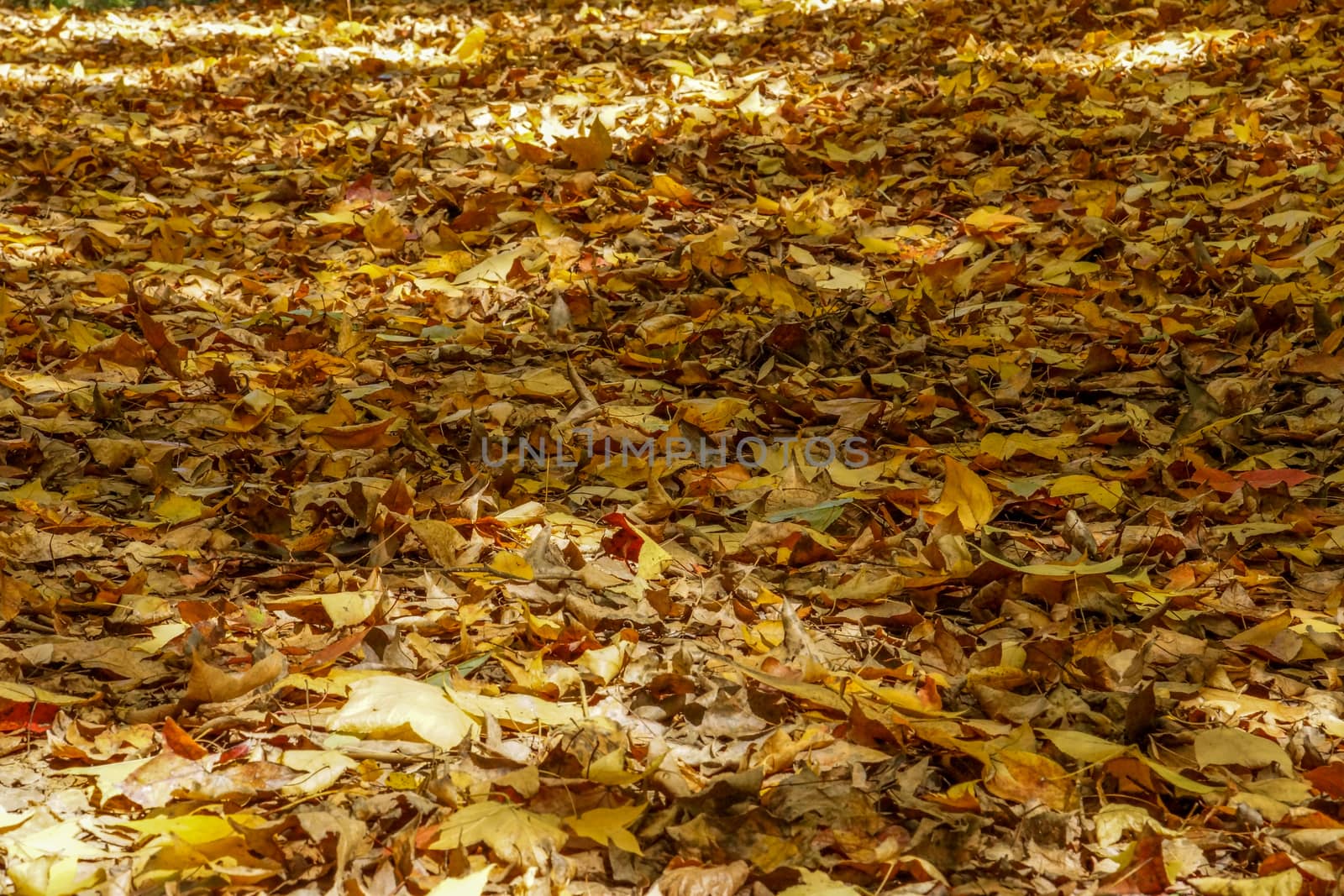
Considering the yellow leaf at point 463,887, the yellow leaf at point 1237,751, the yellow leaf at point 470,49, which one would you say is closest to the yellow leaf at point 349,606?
the yellow leaf at point 463,887

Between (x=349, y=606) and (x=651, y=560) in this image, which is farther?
(x=651, y=560)

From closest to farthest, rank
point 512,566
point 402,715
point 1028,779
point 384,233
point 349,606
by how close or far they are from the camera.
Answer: point 1028,779 → point 402,715 → point 349,606 → point 512,566 → point 384,233

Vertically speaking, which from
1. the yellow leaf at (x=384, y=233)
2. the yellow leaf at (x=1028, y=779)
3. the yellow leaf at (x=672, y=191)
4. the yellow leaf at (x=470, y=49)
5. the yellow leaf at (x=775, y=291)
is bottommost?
the yellow leaf at (x=1028, y=779)

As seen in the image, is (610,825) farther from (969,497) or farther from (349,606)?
(969,497)

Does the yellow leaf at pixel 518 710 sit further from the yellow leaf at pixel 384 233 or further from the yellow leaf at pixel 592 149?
the yellow leaf at pixel 592 149

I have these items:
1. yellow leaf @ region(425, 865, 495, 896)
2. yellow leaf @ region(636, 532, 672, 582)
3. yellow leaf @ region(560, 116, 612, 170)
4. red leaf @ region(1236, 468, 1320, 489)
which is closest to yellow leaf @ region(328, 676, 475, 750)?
yellow leaf @ region(425, 865, 495, 896)

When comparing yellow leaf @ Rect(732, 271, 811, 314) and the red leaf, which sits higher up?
yellow leaf @ Rect(732, 271, 811, 314)

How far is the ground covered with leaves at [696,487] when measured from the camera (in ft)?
5.57

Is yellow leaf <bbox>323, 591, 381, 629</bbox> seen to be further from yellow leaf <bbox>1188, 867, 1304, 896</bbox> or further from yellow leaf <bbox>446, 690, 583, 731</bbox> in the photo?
yellow leaf <bbox>1188, 867, 1304, 896</bbox>

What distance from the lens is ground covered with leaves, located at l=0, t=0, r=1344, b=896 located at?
170cm

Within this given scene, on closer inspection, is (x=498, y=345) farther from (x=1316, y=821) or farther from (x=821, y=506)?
(x=1316, y=821)

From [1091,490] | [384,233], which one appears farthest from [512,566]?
[384,233]

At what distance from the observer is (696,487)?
2689mm

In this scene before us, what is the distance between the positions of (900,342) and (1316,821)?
1.96 meters
